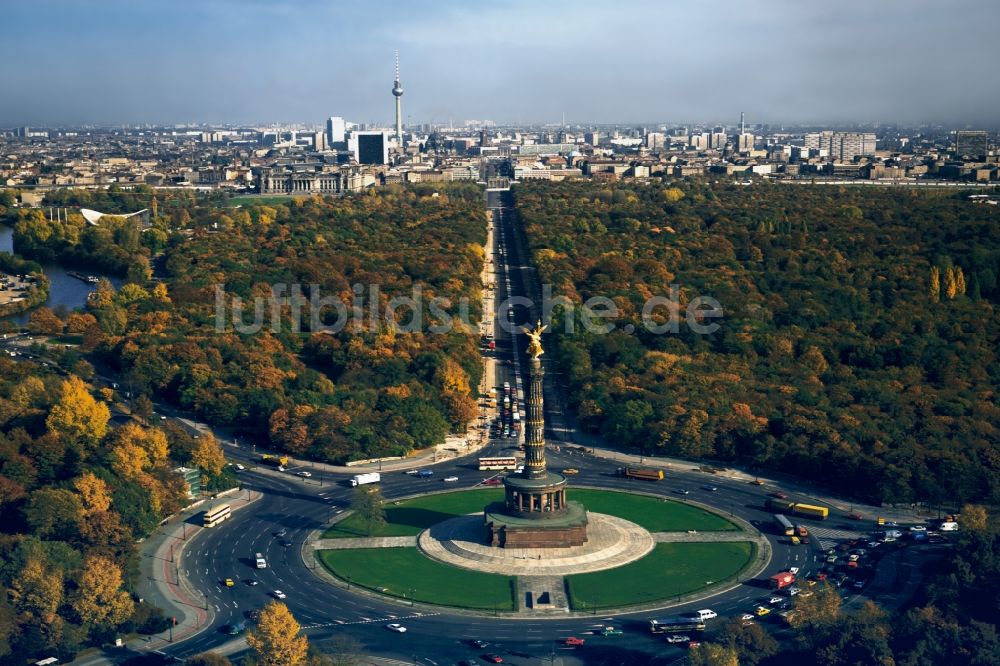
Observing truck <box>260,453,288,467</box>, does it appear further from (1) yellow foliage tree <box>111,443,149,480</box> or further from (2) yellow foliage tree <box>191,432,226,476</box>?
(1) yellow foliage tree <box>111,443,149,480</box>

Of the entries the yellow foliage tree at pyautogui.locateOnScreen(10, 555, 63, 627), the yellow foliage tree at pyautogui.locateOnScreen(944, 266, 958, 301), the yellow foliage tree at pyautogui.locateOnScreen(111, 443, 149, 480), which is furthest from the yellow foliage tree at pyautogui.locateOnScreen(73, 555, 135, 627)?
the yellow foliage tree at pyautogui.locateOnScreen(944, 266, 958, 301)

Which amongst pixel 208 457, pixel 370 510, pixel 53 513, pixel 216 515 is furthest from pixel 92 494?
pixel 370 510

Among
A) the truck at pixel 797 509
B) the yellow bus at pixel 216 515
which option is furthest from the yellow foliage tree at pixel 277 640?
the truck at pixel 797 509

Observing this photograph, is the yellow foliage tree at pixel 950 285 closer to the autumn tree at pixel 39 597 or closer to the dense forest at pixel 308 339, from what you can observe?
the dense forest at pixel 308 339

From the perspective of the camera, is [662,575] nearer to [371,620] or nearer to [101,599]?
[371,620]

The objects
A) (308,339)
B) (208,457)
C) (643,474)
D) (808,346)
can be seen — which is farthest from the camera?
(308,339)

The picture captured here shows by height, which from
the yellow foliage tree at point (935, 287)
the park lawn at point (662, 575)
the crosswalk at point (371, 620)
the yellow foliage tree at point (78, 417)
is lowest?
the crosswalk at point (371, 620)

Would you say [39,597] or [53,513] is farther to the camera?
[53,513]
